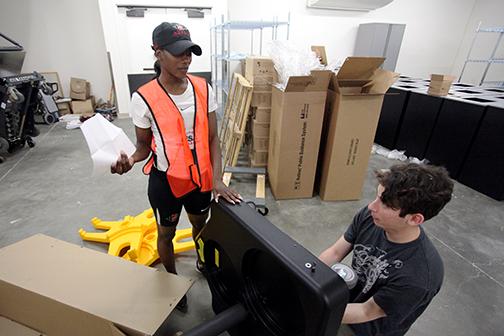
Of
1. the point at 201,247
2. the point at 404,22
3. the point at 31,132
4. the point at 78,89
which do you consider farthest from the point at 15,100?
the point at 404,22

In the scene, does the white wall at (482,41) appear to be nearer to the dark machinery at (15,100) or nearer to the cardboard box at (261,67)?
the cardboard box at (261,67)

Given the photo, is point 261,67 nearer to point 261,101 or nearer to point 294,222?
point 261,101

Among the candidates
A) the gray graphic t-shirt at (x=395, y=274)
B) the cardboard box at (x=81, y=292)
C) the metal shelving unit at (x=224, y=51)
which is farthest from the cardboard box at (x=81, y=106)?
the gray graphic t-shirt at (x=395, y=274)

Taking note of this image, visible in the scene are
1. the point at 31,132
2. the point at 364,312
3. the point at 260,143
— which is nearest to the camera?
the point at 364,312

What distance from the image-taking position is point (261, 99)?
2.62m

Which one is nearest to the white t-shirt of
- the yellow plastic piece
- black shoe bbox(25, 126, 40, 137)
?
the yellow plastic piece

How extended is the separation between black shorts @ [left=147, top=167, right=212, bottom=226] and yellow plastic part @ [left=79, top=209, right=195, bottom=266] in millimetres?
572

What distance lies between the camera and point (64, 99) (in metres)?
4.85

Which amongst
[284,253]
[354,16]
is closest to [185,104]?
[284,253]

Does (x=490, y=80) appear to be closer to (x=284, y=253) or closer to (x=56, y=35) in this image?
(x=284, y=253)

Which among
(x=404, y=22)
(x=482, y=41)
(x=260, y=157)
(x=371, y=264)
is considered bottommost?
(x=260, y=157)

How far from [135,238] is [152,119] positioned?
3.39ft

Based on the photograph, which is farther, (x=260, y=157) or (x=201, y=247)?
(x=260, y=157)

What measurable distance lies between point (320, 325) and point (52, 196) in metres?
2.67
